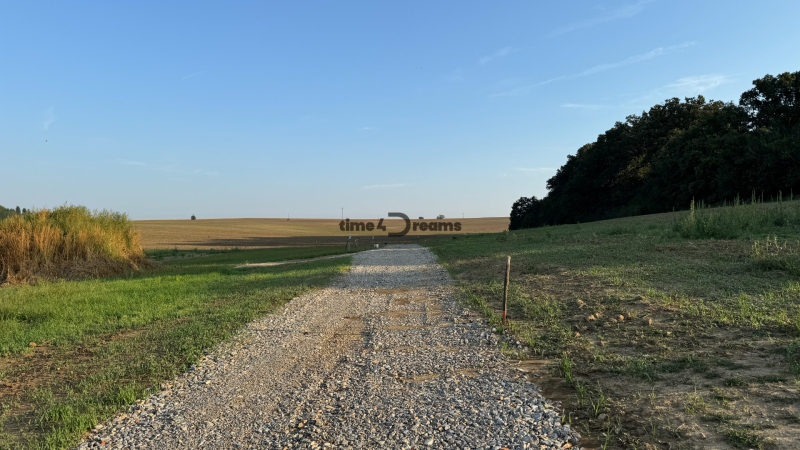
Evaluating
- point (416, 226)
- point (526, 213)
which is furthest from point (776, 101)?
point (416, 226)

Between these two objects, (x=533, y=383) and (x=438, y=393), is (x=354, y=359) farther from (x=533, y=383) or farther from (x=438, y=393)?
(x=533, y=383)

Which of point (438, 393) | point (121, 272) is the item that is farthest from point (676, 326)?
point (121, 272)

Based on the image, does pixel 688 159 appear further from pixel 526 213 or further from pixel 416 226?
pixel 416 226

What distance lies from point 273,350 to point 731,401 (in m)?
5.41

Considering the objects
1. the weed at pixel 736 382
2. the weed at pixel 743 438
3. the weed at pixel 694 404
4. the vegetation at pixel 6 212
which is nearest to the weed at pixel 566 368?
the weed at pixel 694 404

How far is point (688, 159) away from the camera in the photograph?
36.7 meters

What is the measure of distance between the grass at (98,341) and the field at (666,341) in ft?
14.8

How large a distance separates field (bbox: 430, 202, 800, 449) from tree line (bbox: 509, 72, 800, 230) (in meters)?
23.6

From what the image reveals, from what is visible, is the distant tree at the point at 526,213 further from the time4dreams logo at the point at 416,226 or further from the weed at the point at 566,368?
the weed at the point at 566,368

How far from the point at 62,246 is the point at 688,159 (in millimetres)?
41889

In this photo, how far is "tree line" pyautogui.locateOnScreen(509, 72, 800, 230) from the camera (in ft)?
101

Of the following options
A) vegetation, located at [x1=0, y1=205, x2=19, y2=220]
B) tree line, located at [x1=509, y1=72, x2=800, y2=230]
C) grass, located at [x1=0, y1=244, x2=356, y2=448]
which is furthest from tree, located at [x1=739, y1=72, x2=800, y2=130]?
vegetation, located at [x1=0, y1=205, x2=19, y2=220]

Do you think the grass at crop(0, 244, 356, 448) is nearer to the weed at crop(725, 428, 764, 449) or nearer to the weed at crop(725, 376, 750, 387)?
the weed at crop(725, 428, 764, 449)

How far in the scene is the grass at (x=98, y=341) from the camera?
4.48 metres
